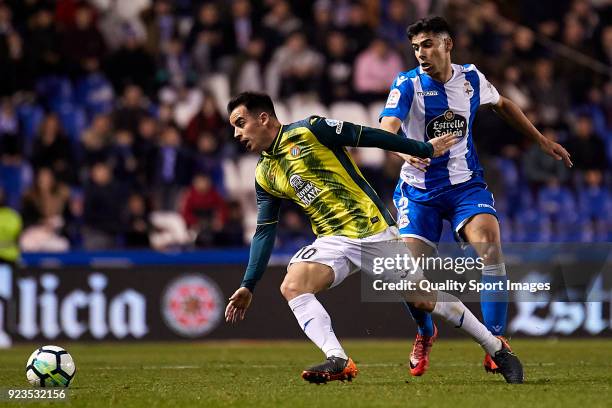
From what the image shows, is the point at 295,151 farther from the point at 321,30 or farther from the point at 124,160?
the point at 321,30

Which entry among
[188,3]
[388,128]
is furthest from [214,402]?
[188,3]

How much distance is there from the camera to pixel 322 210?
26.9 feet

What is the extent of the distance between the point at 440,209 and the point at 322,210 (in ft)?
4.35

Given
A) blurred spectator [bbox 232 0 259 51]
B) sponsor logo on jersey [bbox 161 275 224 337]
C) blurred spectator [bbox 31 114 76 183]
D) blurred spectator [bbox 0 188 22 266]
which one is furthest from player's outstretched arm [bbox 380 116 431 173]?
blurred spectator [bbox 232 0 259 51]

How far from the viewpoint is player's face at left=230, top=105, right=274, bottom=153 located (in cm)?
809

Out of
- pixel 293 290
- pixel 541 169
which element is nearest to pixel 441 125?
pixel 293 290

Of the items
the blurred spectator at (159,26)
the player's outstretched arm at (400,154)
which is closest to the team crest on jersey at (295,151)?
the player's outstretched arm at (400,154)

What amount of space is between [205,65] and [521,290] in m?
6.52

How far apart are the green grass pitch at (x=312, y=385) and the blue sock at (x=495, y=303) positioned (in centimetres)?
39

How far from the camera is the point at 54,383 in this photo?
26.7ft

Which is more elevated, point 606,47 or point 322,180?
point 606,47

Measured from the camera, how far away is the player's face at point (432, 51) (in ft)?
29.2

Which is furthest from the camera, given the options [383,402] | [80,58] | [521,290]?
[80,58]

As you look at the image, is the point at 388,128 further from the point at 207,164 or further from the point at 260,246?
the point at 207,164
